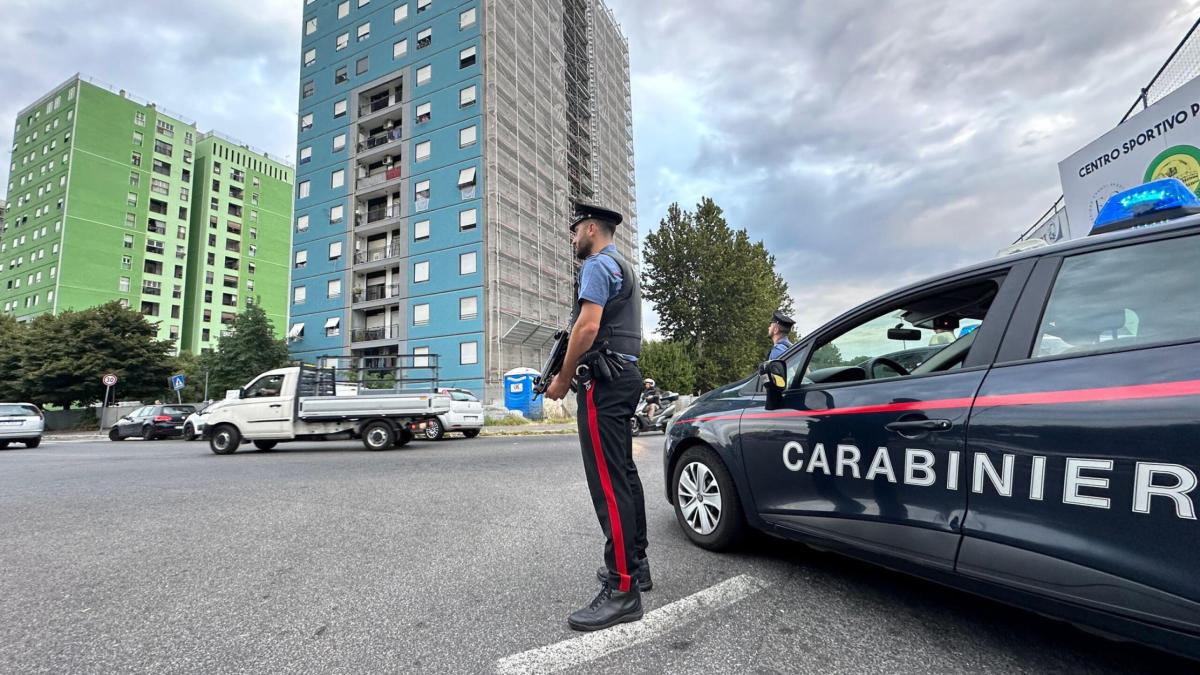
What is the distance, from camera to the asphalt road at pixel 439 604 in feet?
6.43

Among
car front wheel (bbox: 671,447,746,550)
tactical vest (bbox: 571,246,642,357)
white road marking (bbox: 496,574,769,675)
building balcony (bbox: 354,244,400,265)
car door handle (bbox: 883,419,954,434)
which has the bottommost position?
white road marking (bbox: 496,574,769,675)

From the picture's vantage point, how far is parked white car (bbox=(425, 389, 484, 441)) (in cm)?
1368

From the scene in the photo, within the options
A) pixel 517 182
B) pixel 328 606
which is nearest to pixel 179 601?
pixel 328 606

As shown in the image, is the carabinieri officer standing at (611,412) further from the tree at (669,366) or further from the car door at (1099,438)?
the tree at (669,366)

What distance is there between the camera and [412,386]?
13.7 m

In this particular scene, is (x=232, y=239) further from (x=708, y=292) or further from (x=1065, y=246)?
(x=1065, y=246)

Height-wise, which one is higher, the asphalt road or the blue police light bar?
the blue police light bar

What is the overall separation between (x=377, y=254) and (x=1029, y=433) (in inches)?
1406

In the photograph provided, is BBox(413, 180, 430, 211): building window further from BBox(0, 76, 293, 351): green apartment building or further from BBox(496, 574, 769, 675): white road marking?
BBox(0, 76, 293, 351): green apartment building

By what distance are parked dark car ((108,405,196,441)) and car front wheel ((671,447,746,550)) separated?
23.3 meters

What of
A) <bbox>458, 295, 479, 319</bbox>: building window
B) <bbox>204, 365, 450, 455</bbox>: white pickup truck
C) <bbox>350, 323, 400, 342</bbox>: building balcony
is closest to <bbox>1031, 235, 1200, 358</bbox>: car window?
<bbox>204, 365, 450, 455</bbox>: white pickup truck

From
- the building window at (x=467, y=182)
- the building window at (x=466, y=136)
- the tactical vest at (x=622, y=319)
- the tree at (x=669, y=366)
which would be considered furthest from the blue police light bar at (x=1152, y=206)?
the building window at (x=466, y=136)

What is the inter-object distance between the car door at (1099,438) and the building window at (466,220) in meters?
29.8

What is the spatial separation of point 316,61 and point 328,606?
44836mm
